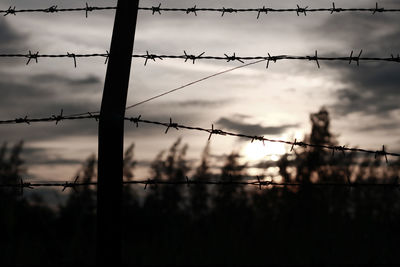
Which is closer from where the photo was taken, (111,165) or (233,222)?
(111,165)

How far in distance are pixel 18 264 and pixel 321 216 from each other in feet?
60.8

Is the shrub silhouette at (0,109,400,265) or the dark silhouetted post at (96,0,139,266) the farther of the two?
the shrub silhouette at (0,109,400,265)

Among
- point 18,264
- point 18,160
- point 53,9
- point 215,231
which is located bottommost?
point 18,264

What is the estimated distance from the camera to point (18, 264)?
1484 cm

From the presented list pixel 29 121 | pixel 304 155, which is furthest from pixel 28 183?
pixel 304 155

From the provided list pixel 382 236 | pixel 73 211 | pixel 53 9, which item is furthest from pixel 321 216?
pixel 53 9

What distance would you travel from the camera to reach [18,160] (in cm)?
3438

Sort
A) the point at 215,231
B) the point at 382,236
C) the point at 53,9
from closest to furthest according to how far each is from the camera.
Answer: the point at 53,9
the point at 215,231
the point at 382,236

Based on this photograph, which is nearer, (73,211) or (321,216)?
(321,216)

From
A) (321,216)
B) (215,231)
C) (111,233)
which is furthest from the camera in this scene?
(321,216)

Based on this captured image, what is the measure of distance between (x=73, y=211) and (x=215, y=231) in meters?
20.0

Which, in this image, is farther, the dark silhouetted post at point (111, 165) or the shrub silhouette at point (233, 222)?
Answer: the shrub silhouette at point (233, 222)

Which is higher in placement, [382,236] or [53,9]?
[53,9]

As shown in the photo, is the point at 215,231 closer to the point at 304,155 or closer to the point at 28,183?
the point at 28,183
